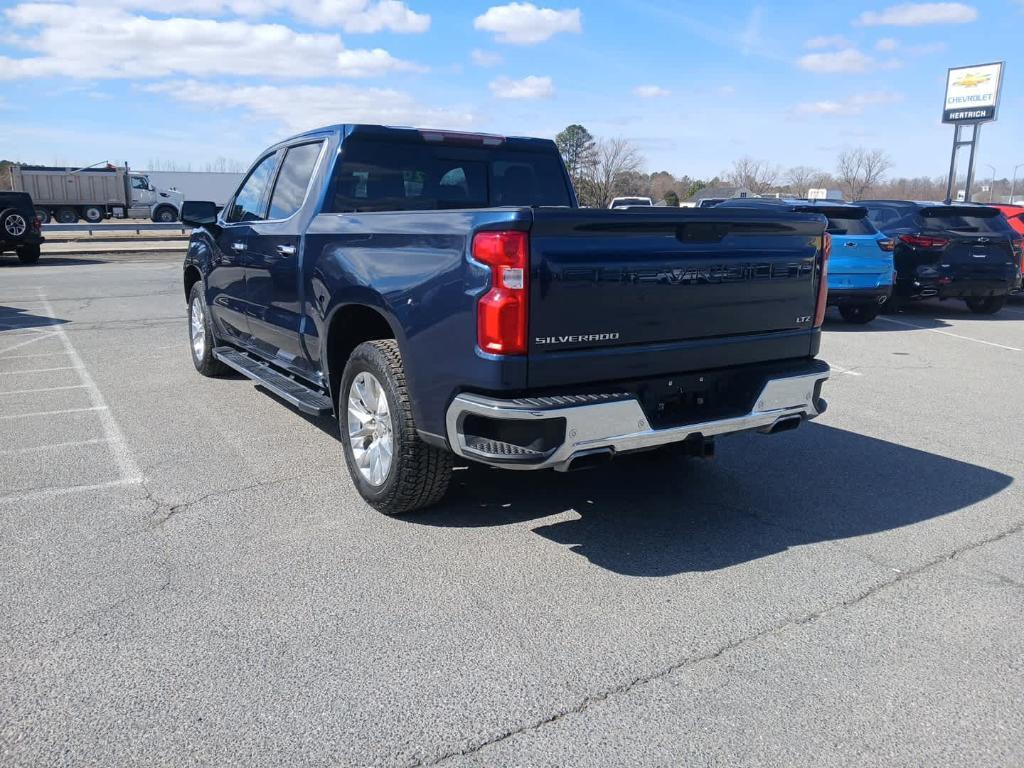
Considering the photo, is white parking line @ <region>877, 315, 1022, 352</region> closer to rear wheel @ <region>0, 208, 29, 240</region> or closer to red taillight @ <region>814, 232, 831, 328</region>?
red taillight @ <region>814, 232, 831, 328</region>

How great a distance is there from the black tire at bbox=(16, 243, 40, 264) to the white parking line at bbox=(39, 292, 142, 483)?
13.6 m

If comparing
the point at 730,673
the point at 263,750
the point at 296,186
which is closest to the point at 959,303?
the point at 296,186

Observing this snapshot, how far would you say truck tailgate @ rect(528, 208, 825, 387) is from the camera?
3.64 m

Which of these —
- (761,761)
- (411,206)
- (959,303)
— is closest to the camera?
(761,761)

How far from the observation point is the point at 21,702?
9.36ft

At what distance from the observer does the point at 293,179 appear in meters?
5.83

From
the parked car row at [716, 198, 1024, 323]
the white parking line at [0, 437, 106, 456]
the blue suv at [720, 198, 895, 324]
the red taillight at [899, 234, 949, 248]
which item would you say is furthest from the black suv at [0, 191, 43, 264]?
the red taillight at [899, 234, 949, 248]

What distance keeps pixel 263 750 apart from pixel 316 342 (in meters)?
2.90

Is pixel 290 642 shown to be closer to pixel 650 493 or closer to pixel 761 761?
pixel 761 761

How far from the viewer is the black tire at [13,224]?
66.3ft

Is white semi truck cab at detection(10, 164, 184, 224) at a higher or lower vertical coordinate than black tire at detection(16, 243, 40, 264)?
higher

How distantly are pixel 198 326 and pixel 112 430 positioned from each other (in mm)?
2026

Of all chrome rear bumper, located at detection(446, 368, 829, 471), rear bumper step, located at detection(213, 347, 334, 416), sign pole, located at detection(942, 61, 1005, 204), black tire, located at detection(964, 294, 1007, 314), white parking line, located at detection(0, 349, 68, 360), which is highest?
sign pole, located at detection(942, 61, 1005, 204)

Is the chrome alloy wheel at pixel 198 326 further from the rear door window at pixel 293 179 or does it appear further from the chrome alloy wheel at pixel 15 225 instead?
the chrome alloy wheel at pixel 15 225
